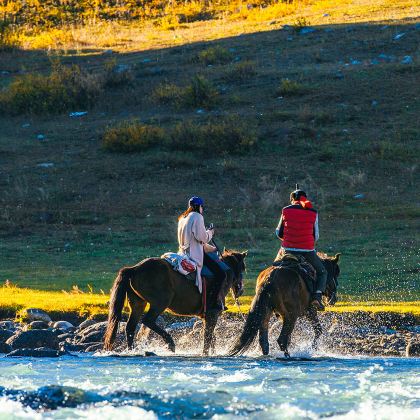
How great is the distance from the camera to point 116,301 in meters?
16.6

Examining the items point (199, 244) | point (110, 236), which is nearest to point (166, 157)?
point (110, 236)

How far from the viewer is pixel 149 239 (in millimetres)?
28422

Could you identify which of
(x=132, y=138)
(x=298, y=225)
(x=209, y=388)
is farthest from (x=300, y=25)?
(x=209, y=388)

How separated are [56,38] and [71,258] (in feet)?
92.5

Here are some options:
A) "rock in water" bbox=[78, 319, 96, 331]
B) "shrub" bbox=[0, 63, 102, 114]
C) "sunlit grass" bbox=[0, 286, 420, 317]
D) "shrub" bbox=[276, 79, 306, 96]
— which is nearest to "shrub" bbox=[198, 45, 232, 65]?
"shrub" bbox=[0, 63, 102, 114]

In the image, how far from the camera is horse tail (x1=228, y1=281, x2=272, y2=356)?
16109 millimetres

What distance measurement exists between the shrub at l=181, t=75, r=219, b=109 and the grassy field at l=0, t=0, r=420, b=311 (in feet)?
0.16

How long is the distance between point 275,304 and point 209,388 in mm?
3006

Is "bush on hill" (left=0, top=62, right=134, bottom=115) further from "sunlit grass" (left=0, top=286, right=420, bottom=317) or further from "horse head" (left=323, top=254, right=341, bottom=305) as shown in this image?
"horse head" (left=323, top=254, right=341, bottom=305)

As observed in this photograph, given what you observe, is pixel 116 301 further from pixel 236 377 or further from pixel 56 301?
pixel 56 301

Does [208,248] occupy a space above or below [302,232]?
below

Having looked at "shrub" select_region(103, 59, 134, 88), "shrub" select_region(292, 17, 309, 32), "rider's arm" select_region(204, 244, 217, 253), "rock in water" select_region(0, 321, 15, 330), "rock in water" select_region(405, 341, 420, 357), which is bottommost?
"rock in water" select_region(405, 341, 420, 357)

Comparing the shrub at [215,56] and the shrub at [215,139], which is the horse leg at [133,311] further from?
the shrub at [215,56]

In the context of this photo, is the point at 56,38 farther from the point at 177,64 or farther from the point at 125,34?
the point at 177,64
